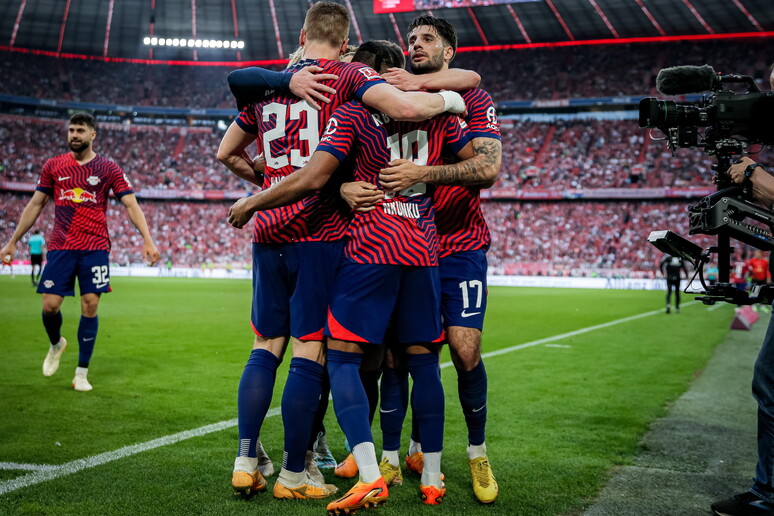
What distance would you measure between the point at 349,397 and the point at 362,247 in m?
0.69

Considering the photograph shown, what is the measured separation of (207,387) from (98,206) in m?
1.97

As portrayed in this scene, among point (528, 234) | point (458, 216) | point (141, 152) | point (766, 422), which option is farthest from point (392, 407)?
point (141, 152)

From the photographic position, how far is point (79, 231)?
6.27 meters

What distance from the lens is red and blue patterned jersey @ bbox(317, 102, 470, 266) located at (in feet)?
10.4

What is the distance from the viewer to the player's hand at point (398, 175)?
314cm

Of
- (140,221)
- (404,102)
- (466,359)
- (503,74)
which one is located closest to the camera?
(404,102)

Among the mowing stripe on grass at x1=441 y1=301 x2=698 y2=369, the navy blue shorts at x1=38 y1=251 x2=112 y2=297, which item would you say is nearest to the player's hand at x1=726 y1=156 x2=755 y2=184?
the mowing stripe on grass at x1=441 y1=301 x2=698 y2=369

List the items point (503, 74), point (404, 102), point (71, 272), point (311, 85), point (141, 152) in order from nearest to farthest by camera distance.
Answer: point (404, 102), point (311, 85), point (71, 272), point (503, 74), point (141, 152)

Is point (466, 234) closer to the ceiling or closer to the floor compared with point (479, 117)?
closer to the floor

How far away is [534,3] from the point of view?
126 ft

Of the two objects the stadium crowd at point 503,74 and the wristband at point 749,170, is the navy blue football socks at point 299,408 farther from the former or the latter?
the stadium crowd at point 503,74

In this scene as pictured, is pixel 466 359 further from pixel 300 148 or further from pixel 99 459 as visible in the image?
pixel 99 459

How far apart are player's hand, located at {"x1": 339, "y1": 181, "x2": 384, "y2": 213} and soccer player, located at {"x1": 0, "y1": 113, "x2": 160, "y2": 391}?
139 inches

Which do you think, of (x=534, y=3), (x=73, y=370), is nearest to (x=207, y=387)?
(x=73, y=370)
